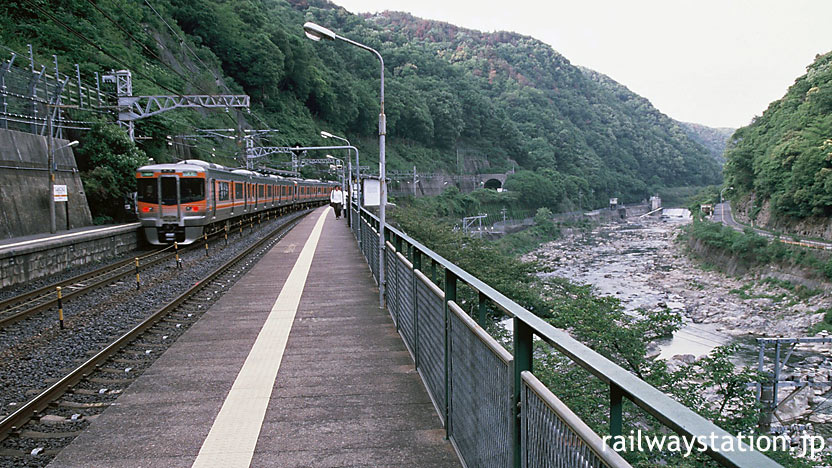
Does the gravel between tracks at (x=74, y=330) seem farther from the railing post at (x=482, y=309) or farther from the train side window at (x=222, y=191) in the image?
the train side window at (x=222, y=191)

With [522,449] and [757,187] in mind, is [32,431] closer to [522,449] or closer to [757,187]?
[522,449]

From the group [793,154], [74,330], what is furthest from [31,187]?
[793,154]

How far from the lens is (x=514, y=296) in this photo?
2745 centimetres

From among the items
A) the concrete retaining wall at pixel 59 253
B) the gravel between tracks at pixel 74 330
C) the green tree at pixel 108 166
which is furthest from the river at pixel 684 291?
the green tree at pixel 108 166

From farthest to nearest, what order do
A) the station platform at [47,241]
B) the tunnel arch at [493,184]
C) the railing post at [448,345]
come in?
the tunnel arch at [493,184], the station platform at [47,241], the railing post at [448,345]

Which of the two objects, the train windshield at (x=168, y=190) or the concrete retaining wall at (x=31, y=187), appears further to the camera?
the train windshield at (x=168, y=190)

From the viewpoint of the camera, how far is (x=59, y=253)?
15172 mm

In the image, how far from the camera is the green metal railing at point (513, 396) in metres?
1.45

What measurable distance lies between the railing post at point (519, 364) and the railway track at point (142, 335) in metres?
4.26

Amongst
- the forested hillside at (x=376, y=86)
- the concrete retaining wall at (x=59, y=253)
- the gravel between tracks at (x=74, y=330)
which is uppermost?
the forested hillside at (x=376, y=86)

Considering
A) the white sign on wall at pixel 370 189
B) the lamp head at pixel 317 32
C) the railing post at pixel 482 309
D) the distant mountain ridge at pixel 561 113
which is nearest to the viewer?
the railing post at pixel 482 309

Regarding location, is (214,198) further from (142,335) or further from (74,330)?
(142,335)

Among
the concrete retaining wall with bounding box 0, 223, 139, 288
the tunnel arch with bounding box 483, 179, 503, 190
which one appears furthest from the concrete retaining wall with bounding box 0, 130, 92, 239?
the tunnel arch with bounding box 483, 179, 503, 190

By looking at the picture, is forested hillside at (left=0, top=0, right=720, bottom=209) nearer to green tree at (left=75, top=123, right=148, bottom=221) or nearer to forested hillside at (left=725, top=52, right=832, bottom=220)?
green tree at (left=75, top=123, right=148, bottom=221)
